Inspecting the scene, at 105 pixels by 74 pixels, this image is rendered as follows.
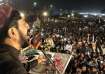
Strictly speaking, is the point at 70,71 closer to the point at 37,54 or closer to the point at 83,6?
the point at 37,54

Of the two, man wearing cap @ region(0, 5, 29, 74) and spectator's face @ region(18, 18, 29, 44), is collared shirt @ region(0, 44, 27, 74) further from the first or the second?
spectator's face @ region(18, 18, 29, 44)

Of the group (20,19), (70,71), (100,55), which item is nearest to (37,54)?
(20,19)

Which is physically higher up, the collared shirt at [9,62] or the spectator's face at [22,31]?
the spectator's face at [22,31]

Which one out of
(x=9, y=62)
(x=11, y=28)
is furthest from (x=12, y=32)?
(x=9, y=62)

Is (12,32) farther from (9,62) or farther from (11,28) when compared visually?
(9,62)

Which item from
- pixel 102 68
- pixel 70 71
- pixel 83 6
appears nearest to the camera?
pixel 70 71

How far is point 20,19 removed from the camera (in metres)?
2.26

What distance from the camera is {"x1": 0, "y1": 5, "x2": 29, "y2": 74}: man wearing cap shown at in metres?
1.99

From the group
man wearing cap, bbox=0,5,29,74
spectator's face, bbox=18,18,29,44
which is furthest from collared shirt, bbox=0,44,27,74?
spectator's face, bbox=18,18,29,44

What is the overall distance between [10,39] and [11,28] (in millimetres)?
69

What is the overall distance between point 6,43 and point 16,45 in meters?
0.07

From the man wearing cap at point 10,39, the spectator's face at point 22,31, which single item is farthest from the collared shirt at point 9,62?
the spectator's face at point 22,31

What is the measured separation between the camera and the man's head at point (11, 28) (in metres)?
2.08

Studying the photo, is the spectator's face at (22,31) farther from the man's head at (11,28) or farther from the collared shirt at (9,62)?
the collared shirt at (9,62)
